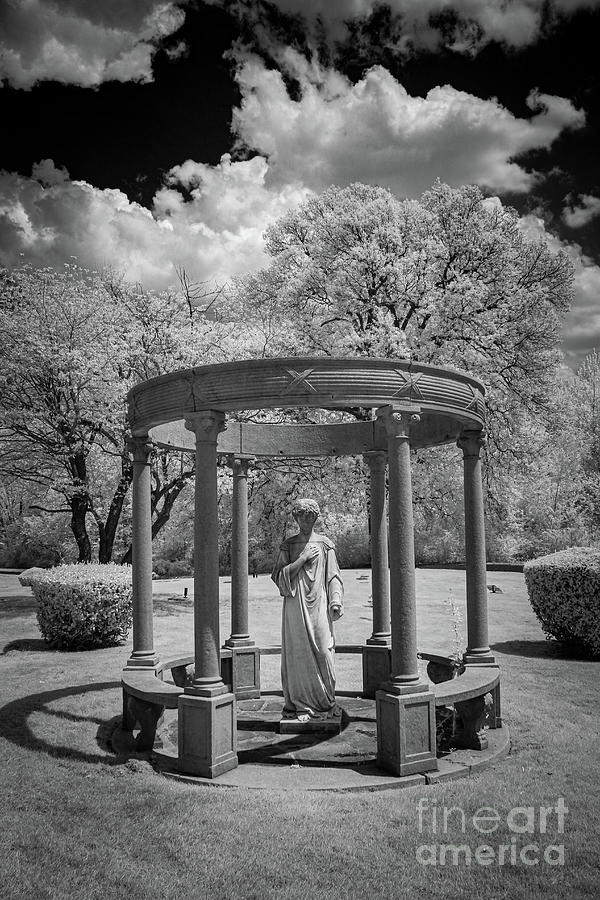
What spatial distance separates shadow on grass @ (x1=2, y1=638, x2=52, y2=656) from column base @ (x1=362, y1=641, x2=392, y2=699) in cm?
833

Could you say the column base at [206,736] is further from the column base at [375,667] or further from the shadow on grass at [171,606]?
the shadow on grass at [171,606]

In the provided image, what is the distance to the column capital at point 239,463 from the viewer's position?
10.4 m

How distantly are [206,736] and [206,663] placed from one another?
2.26ft

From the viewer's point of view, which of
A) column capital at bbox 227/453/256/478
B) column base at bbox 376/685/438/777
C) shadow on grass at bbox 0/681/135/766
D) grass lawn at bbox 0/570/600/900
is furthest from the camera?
column capital at bbox 227/453/256/478

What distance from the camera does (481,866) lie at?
4.71 meters

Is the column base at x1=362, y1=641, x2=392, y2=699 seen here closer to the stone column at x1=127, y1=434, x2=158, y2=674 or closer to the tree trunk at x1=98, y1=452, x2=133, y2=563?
the stone column at x1=127, y1=434, x2=158, y2=674

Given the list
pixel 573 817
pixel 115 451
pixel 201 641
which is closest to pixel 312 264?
pixel 115 451

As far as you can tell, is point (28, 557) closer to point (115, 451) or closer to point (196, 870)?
point (115, 451)

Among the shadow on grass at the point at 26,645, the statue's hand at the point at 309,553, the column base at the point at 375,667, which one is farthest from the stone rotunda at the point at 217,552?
the shadow on grass at the point at 26,645

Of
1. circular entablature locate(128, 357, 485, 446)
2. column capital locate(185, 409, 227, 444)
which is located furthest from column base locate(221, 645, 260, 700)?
column capital locate(185, 409, 227, 444)

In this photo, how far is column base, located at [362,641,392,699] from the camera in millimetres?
9953

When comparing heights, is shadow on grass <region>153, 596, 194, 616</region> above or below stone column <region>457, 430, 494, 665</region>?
below

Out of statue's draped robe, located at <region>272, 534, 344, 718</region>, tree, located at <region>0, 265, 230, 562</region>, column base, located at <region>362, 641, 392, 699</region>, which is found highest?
tree, located at <region>0, 265, 230, 562</region>

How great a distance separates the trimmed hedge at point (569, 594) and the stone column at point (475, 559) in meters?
5.02
